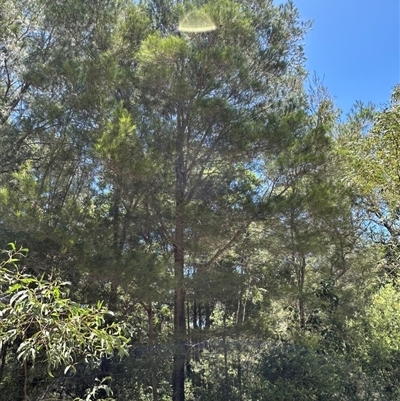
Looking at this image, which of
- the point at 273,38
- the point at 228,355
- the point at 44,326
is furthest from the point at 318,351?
the point at 44,326

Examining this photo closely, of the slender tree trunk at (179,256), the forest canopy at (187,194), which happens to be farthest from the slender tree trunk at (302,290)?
the slender tree trunk at (179,256)

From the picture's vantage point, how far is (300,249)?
17.6 feet

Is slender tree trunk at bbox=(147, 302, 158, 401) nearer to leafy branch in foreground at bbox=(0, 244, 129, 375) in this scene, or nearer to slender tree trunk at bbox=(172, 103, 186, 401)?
slender tree trunk at bbox=(172, 103, 186, 401)

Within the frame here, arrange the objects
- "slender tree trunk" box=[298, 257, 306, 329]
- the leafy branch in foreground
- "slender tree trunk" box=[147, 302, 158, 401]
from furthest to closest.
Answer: "slender tree trunk" box=[298, 257, 306, 329] → "slender tree trunk" box=[147, 302, 158, 401] → the leafy branch in foreground

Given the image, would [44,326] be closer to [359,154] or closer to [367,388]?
[359,154]

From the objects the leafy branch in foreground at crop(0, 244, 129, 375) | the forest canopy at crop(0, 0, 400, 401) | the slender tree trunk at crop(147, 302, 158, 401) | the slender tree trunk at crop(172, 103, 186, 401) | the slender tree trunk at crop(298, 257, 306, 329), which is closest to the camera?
the leafy branch in foreground at crop(0, 244, 129, 375)

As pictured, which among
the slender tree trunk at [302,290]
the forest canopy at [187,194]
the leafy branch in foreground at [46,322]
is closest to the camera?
the leafy branch in foreground at [46,322]

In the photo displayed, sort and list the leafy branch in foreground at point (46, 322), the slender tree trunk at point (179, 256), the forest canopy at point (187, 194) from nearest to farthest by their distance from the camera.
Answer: the leafy branch in foreground at point (46, 322) < the forest canopy at point (187, 194) < the slender tree trunk at point (179, 256)

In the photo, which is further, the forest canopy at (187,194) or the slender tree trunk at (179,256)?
the slender tree trunk at (179,256)

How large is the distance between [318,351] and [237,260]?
1.77 m

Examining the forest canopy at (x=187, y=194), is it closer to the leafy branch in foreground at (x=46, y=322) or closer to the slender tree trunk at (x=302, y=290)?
the slender tree trunk at (x=302, y=290)

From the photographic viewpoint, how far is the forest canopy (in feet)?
15.3

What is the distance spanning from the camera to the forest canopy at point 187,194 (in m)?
4.65

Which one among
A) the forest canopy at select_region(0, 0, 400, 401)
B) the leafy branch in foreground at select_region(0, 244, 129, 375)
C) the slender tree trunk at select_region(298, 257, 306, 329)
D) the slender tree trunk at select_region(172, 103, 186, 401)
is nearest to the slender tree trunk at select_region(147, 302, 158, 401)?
the forest canopy at select_region(0, 0, 400, 401)
